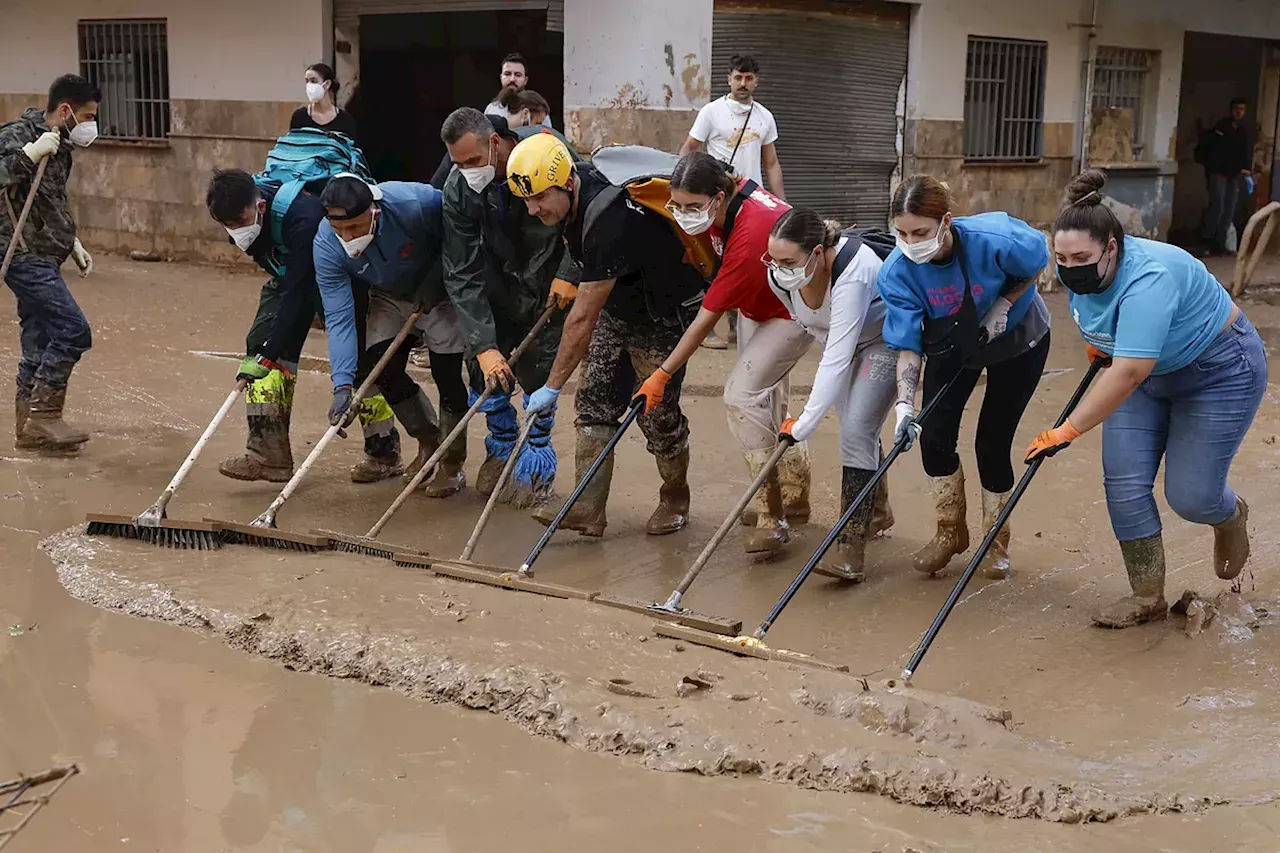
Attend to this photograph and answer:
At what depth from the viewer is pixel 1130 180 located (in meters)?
13.5

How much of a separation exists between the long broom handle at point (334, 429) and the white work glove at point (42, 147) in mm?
1848

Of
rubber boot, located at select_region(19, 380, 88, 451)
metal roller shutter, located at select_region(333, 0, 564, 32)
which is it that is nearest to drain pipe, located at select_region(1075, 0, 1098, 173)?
metal roller shutter, located at select_region(333, 0, 564, 32)

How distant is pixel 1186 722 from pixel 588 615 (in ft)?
5.71

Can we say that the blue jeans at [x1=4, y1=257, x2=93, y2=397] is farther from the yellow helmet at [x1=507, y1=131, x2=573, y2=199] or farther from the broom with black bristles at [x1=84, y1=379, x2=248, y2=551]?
the yellow helmet at [x1=507, y1=131, x2=573, y2=199]

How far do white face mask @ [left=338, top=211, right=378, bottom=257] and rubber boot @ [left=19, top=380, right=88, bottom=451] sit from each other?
1.88 m

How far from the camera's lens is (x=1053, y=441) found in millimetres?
4098

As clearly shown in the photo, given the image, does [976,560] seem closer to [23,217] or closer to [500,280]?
[500,280]

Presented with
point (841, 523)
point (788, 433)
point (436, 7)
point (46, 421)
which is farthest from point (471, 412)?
point (436, 7)

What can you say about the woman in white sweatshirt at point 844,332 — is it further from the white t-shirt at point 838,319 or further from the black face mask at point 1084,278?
the black face mask at point 1084,278


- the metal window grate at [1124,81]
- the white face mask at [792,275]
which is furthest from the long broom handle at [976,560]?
the metal window grate at [1124,81]

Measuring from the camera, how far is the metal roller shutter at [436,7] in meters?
9.62

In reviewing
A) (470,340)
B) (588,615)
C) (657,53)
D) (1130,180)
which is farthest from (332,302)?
(1130,180)

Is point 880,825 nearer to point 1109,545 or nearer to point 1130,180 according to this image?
point 1109,545

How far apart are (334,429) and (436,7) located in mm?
6233
